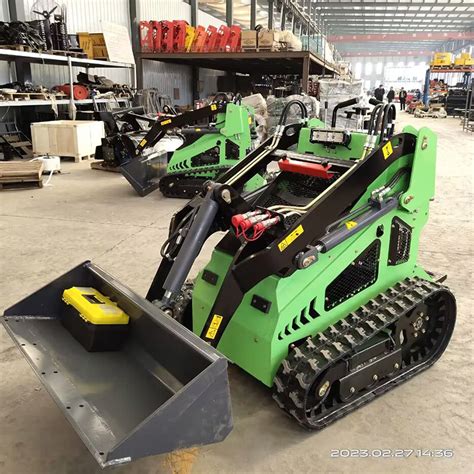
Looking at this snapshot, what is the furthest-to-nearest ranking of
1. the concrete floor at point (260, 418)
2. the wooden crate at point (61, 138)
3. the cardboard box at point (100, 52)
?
the cardboard box at point (100, 52), the wooden crate at point (61, 138), the concrete floor at point (260, 418)

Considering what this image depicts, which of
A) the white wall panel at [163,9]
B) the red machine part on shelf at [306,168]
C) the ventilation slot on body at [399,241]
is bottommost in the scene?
the ventilation slot on body at [399,241]

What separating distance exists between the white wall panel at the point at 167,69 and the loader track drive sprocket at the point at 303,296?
1328 cm

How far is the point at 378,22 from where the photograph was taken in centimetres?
3916

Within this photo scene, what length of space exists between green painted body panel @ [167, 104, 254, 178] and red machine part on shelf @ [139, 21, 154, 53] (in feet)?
25.4

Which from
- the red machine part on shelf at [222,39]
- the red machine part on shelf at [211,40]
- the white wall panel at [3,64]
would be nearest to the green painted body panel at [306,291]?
the white wall panel at [3,64]

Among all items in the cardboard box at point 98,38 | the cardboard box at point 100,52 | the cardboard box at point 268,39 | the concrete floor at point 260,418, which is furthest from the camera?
the cardboard box at point 268,39

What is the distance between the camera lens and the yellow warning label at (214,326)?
7.58 feet

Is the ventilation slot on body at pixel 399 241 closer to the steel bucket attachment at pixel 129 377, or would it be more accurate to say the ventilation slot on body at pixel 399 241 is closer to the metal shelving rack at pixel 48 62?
the steel bucket attachment at pixel 129 377

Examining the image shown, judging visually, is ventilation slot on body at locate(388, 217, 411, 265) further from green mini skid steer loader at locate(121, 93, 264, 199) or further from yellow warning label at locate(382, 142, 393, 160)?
green mini skid steer loader at locate(121, 93, 264, 199)

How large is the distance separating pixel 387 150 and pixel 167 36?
38.9 ft

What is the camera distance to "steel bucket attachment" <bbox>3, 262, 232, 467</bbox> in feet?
5.44

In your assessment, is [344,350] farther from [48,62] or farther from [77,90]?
[48,62]

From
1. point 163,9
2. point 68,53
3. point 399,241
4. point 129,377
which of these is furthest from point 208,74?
point 129,377
